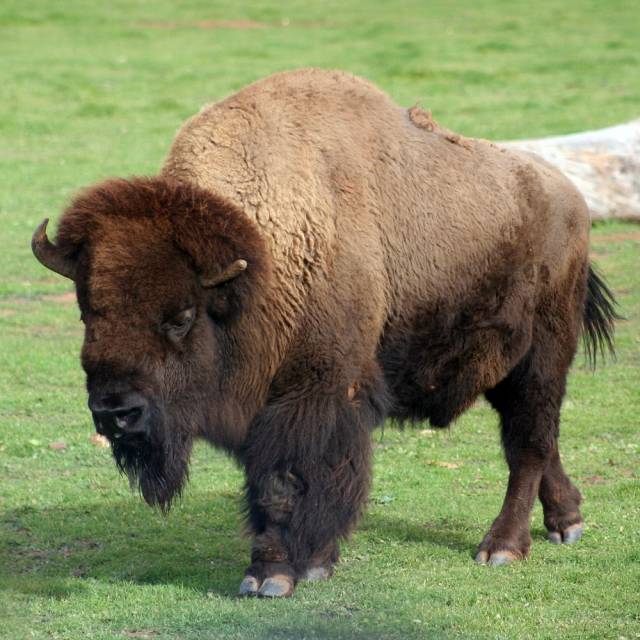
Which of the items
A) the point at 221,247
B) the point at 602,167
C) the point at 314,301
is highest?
the point at 221,247

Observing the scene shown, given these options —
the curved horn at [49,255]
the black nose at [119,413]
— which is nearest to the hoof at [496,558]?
the black nose at [119,413]

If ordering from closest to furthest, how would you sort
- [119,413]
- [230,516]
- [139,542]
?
[119,413] < [139,542] < [230,516]

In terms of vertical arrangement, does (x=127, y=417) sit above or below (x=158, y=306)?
below

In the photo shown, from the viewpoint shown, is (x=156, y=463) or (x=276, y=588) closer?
(x=156, y=463)

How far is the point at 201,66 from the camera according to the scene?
23.8 m

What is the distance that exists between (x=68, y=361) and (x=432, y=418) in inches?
165

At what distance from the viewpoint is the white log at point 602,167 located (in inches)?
553

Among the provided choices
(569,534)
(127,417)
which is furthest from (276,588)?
(569,534)

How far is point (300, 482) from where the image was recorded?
5.56 m

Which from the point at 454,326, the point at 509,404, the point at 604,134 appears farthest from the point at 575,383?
the point at 604,134

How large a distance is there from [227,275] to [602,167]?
31.8ft

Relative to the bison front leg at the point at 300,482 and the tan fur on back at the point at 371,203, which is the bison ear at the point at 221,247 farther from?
the bison front leg at the point at 300,482

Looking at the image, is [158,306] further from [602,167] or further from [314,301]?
[602,167]

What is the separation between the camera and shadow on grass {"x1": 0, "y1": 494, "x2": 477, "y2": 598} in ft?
18.9
